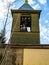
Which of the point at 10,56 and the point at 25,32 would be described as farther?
the point at 25,32

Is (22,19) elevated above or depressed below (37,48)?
above

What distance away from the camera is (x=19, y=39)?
1373 cm

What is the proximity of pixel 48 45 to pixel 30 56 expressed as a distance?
2.59ft

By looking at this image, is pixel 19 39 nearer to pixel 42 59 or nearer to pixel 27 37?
pixel 27 37

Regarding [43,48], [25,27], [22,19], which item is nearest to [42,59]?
[43,48]

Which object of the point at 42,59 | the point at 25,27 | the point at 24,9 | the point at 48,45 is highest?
the point at 24,9

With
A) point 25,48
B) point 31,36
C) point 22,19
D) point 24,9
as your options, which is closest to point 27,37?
point 31,36

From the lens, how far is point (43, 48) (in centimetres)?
800

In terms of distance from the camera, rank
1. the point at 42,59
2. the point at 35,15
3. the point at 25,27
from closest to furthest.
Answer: the point at 42,59, the point at 25,27, the point at 35,15

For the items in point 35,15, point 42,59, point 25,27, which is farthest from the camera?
point 35,15

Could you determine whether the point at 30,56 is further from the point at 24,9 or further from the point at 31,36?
the point at 24,9

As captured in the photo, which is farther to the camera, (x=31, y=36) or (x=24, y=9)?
(x=24, y=9)

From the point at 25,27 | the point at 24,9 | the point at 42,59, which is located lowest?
the point at 42,59

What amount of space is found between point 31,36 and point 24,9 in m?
2.22
